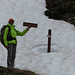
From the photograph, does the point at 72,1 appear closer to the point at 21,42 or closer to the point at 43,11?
the point at 43,11

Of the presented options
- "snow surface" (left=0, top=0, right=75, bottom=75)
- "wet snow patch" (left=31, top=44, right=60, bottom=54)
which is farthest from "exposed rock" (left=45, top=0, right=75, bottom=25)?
"wet snow patch" (left=31, top=44, right=60, bottom=54)

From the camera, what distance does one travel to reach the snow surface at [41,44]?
8453mm

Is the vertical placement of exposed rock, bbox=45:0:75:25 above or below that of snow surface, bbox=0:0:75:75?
above

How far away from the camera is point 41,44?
1113 cm

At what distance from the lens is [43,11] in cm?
1664

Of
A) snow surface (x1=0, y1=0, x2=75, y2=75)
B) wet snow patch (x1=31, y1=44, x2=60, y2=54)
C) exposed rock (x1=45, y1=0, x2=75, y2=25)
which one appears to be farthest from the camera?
exposed rock (x1=45, y1=0, x2=75, y2=25)

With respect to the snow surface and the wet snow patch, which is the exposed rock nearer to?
the snow surface

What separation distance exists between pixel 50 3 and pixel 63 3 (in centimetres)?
231

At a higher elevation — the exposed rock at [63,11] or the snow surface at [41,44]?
the exposed rock at [63,11]

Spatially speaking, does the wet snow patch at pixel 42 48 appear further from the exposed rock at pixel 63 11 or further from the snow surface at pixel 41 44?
the exposed rock at pixel 63 11

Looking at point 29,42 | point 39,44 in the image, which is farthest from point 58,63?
point 29,42

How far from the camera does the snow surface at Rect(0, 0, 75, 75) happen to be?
27.7ft

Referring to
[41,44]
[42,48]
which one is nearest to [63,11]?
[41,44]

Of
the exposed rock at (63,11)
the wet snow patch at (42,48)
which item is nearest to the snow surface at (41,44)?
the wet snow patch at (42,48)
